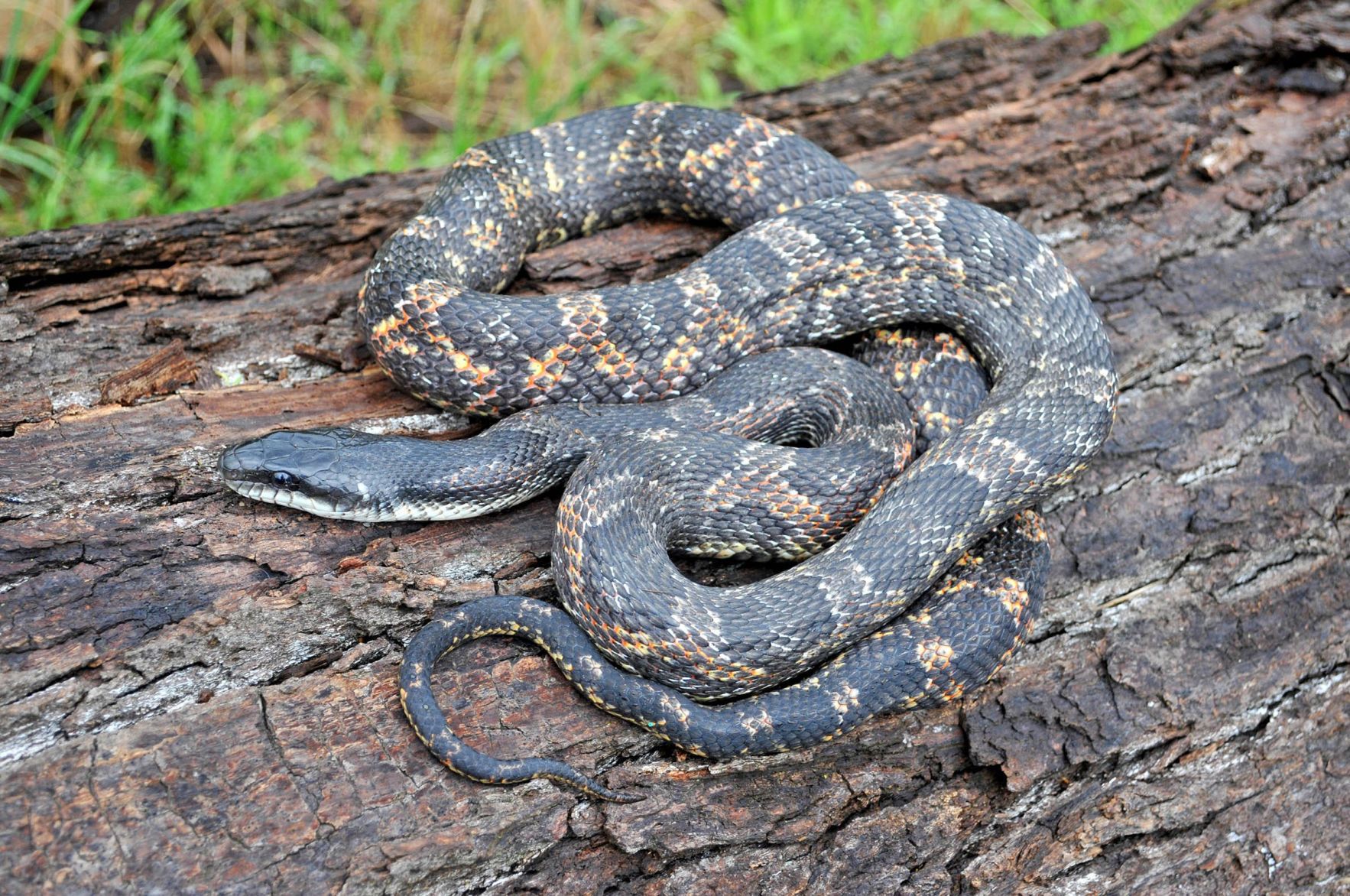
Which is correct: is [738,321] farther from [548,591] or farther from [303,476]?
[303,476]

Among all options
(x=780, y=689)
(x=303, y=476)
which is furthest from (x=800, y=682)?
(x=303, y=476)

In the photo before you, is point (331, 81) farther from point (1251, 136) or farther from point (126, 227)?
point (1251, 136)

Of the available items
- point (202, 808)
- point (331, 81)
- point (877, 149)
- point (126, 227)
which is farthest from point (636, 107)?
point (202, 808)

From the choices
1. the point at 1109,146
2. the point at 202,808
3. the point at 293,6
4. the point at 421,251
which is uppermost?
the point at 1109,146

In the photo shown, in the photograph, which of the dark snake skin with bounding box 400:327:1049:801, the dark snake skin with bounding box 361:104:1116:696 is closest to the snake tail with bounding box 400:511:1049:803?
the dark snake skin with bounding box 400:327:1049:801

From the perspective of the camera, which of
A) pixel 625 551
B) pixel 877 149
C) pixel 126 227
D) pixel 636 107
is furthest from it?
pixel 877 149

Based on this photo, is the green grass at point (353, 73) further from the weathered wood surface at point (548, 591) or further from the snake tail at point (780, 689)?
the snake tail at point (780, 689)
